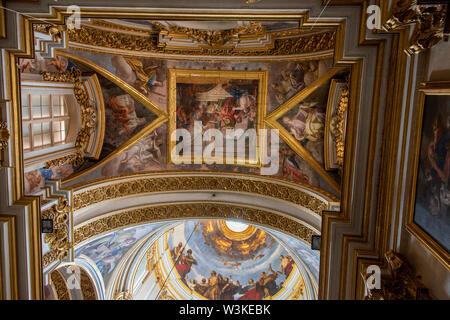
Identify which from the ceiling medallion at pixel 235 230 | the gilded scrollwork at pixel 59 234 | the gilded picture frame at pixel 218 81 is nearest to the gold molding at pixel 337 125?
the gilded picture frame at pixel 218 81

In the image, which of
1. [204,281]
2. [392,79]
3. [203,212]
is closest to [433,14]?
[392,79]

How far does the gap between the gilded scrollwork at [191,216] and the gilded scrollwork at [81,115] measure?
1.84 metres

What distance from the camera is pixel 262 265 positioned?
15.8 m

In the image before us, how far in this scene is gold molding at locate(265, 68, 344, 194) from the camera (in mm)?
8290

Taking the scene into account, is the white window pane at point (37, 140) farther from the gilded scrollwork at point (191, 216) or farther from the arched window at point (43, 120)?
the gilded scrollwork at point (191, 216)

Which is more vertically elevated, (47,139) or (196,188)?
(47,139)

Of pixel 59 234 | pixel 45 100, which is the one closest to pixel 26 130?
pixel 45 100

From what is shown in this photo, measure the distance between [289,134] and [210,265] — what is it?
32.2ft

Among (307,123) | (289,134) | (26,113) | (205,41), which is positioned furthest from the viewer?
(289,134)

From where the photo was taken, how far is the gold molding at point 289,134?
829 cm

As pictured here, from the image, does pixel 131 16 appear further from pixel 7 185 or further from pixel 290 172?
pixel 290 172

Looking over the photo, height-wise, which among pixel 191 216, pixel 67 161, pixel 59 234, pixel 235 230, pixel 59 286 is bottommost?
pixel 235 230

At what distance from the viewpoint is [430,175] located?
12.2 ft

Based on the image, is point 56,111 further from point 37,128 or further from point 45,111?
point 37,128
